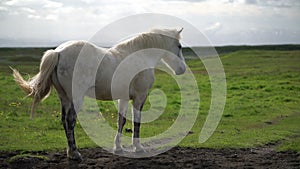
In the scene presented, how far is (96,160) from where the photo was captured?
7.54m

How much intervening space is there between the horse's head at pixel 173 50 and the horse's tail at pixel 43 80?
114 inches

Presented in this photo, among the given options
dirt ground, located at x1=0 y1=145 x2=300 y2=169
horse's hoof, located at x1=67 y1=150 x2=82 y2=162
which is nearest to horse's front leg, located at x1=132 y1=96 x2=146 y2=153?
dirt ground, located at x1=0 y1=145 x2=300 y2=169

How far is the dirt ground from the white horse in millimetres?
431

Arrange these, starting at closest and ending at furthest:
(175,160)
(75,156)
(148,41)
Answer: (75,156) < (175,160) < (148,41)

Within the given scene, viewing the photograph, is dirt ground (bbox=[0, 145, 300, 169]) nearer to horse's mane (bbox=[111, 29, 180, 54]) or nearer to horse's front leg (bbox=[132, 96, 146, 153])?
horse's front leg (bbox=[132, 96, 146, 153])

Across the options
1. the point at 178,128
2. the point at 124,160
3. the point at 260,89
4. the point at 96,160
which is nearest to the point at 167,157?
the point at 124,160

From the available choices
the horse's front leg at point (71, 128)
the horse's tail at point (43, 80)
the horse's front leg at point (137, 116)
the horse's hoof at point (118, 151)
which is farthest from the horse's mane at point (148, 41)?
the horse's hoof at point (118, 151)

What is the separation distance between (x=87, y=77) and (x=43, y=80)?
853mm

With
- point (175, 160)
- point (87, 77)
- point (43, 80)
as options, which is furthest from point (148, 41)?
point (175, 160)

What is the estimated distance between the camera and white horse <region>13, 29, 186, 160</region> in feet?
23.2

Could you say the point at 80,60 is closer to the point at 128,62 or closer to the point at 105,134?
the point at 128,62

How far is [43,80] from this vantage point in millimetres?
7047

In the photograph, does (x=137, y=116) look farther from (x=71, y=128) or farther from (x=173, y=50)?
(x=173, y=50)

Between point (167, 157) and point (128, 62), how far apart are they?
229 centimetres
